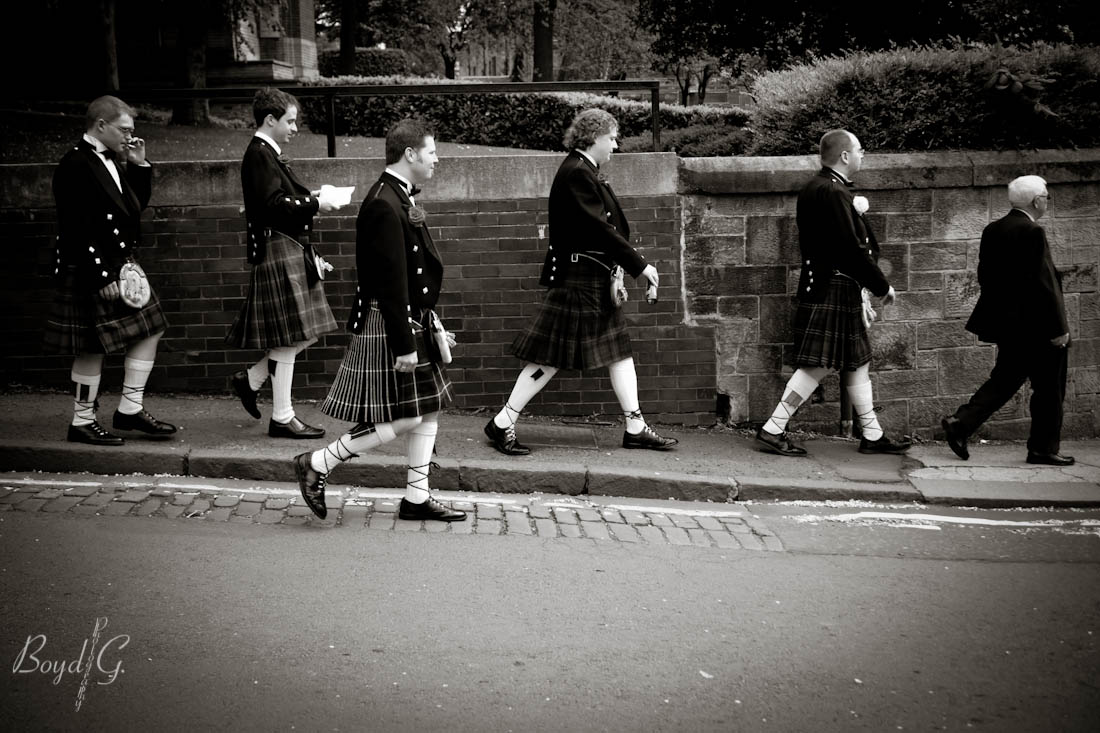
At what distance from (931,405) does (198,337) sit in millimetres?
5285

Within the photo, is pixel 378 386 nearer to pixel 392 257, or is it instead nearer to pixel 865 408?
pixel 392 257

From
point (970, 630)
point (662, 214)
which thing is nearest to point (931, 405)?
point (662, 214)

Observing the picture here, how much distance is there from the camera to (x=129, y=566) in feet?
16.1

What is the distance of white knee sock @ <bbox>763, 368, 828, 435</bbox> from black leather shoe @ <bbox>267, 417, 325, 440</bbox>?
291cm

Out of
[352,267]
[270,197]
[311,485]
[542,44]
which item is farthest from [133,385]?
[542,44]

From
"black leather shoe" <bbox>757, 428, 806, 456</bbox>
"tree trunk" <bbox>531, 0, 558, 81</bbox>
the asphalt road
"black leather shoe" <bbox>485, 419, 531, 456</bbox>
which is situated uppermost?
"tree trunk" <bbox>531, 0, 558, 81</bbox>

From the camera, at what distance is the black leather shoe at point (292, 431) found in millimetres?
6992

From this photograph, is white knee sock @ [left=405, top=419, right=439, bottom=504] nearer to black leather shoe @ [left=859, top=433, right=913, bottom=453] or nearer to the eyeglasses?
the eyeglasses

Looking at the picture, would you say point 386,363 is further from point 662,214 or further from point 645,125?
point 645,125

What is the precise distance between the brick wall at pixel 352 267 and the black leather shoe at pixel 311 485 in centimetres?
266

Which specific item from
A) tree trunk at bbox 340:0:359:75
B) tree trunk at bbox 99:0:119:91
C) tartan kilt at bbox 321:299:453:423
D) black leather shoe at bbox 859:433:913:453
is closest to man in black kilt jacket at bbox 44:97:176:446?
tartan kilt at bbox 321:299:453:423

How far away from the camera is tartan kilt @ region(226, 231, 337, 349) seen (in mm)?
6867

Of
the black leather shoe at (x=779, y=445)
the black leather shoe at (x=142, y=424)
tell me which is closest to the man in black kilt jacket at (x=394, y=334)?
the black leather shoe at (x=142, y=424)

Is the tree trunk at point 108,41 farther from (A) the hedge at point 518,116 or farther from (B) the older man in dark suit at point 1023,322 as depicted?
(B) the older man in dark suit at point 1023,322
